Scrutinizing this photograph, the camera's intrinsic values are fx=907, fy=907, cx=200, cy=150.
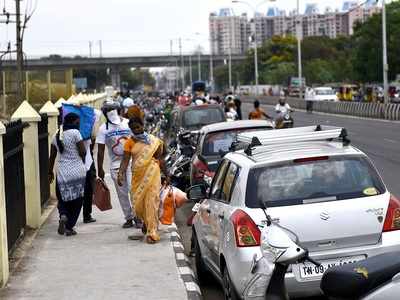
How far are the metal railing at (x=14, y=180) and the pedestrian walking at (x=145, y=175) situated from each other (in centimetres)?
135

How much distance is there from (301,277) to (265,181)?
88 centimetres

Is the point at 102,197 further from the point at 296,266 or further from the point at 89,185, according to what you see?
the point at 296,266

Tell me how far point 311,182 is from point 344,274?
3075 mm

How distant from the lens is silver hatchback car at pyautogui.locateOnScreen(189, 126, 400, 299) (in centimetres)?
721

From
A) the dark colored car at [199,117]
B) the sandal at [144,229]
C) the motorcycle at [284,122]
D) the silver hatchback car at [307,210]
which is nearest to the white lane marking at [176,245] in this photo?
the sandal at [144,229]

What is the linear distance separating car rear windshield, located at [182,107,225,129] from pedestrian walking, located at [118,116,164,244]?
11.0 metres

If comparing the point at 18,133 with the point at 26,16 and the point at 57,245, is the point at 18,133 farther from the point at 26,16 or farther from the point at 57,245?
the point at 26,16

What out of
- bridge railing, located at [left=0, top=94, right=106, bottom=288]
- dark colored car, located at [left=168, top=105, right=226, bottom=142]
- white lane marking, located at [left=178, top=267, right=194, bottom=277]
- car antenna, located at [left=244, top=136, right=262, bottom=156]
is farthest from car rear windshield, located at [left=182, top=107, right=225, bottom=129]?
car antenna, located at [left=244, top=136, right=262, bottom=156]

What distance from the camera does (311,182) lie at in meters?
7.63

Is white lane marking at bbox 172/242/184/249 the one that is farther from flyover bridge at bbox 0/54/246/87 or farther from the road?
flyover bridge at bbox 0/54/246/87

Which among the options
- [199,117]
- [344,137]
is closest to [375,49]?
[199,117]

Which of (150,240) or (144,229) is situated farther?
(144,229)

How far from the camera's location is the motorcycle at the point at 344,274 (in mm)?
4344

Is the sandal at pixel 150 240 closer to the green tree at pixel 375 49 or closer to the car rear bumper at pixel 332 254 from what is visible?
the car rear bumper at pixel 332 254
